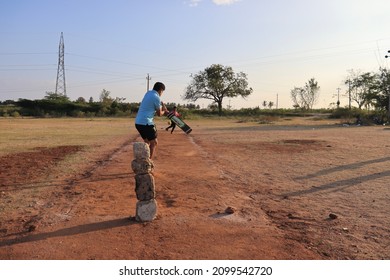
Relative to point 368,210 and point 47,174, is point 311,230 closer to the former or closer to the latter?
point 368,210

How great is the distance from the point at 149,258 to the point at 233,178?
4.34m

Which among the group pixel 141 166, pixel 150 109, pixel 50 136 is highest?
pixel 150 109

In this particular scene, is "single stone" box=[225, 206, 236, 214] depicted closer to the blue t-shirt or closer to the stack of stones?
the stack of stones

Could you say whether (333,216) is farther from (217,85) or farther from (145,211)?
(217,85)

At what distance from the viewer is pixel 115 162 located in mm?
9336

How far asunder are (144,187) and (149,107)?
285cm

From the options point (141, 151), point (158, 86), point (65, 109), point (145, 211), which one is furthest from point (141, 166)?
point (65, 109)

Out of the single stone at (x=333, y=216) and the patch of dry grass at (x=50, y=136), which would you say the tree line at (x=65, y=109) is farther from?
the single stone at (x=333, y=216)

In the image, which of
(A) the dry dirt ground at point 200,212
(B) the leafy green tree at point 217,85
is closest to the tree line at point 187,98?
(B) the leafy green tree at point 217,85

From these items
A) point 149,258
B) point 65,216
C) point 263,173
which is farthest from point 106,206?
point 263,173

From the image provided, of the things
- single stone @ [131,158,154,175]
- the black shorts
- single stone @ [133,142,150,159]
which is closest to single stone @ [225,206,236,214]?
single stone @ [131,158,154,175]

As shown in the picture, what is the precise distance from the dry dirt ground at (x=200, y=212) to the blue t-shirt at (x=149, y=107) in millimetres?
1134

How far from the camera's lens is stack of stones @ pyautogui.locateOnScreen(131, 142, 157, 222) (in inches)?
185

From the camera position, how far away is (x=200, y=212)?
5.15 metres
